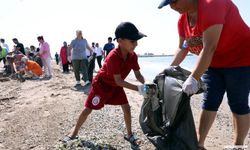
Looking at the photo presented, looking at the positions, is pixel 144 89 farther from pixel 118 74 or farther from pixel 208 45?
pixel 208 45

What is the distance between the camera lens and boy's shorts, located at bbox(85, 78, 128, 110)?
4.22 m

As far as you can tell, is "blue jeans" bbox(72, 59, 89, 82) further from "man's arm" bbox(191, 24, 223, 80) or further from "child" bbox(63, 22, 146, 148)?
"man's arm" bbox(191, 24, 223, 80)

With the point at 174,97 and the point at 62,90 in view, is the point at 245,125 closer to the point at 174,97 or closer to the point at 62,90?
the point at 174,97

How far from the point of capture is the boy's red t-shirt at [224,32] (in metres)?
2.84

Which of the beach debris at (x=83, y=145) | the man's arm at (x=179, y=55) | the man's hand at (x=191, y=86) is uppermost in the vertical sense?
the man's arm at (x=179, y=55)

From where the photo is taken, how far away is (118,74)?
3914 millimetres

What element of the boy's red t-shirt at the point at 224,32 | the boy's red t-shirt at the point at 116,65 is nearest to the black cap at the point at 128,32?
the boy's red t-shirt at the point at 116,65

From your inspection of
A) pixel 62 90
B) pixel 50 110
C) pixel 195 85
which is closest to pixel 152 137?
pixel 195 85

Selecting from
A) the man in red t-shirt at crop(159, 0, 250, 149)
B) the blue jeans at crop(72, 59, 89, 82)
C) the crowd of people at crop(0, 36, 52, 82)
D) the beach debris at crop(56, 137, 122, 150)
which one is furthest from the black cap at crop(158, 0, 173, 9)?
the crowd of people at crop(0, 36, 52, 82)

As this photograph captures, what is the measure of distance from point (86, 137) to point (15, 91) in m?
6.79

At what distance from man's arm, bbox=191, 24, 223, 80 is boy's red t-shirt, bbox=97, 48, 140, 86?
122cm

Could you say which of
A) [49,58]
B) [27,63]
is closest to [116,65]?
[49,58]

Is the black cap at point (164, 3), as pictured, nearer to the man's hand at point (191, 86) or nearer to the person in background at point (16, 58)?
the man's hand at point (191, 86)

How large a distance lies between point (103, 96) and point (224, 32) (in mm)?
→ 1726
